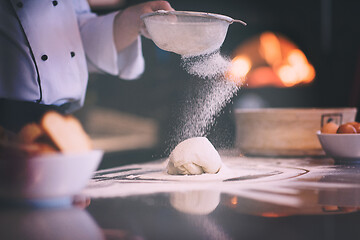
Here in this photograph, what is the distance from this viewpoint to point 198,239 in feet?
1.72

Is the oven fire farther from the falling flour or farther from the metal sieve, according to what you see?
the metal sieve

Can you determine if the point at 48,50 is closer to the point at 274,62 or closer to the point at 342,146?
the point at 342,146

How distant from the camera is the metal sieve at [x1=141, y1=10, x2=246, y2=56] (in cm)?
110

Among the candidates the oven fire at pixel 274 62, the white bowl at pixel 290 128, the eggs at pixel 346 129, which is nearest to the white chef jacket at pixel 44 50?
the white bowl at pixel 290 128

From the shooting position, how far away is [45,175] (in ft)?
2.00

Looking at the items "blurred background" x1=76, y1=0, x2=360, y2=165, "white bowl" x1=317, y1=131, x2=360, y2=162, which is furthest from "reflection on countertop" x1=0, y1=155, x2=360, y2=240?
"blurred background" x1=76, y1=0, x2=360, y2=165

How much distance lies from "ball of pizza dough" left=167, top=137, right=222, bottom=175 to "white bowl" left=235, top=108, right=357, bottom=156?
1.87 ft

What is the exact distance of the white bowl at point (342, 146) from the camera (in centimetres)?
128

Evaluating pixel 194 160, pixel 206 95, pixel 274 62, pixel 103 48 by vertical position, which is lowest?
pixel 274 62

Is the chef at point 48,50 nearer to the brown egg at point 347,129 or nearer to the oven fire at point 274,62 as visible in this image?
the brown egg at point 347,129

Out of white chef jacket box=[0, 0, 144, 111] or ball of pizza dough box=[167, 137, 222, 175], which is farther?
white chef jacket box=[0, 0, 144, 111]

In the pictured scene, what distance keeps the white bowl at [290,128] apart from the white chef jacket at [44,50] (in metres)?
0.67

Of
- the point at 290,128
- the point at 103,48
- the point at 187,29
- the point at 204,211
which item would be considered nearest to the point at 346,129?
the point at 290,128

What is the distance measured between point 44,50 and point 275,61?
301cm
